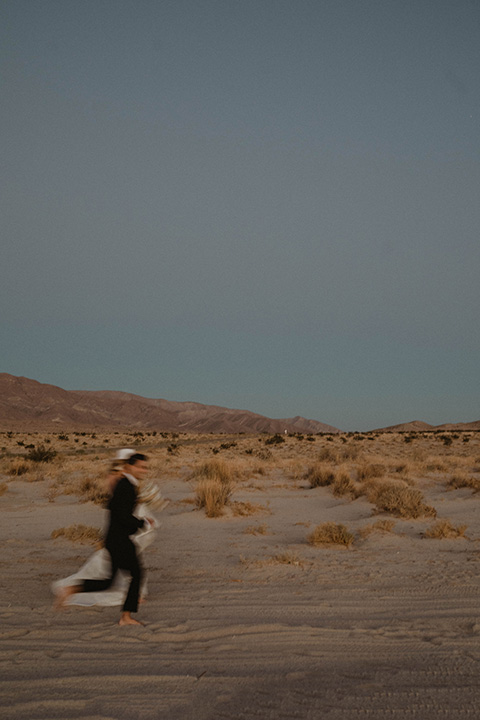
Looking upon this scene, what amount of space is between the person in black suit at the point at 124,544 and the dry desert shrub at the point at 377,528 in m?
5.68

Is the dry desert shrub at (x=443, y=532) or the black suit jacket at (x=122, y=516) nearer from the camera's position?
the black suit jacket at (x=122, y=516)

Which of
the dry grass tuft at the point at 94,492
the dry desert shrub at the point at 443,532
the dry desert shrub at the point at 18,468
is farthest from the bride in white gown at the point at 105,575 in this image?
the dry desert shrub at the point at 18,468

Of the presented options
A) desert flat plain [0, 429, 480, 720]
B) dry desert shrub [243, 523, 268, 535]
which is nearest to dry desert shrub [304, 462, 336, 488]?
desert flat plain [0, 429, 480, 720]

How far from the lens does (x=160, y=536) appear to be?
423 inches

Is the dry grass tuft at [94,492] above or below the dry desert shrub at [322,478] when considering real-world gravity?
below

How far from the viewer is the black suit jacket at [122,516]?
542 centimetres

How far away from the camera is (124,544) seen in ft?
17.8

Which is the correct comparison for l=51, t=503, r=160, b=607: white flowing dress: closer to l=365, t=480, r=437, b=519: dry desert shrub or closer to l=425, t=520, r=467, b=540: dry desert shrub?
l=425, t=520, r=467, b=540: dry desert shrub

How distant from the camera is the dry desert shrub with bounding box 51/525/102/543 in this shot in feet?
32.5

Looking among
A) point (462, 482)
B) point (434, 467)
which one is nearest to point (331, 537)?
point (462, 482)

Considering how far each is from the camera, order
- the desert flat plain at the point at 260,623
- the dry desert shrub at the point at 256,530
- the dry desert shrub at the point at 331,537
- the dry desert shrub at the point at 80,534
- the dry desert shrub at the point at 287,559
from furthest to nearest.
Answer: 1. the dry desert shrub at the point at 256,530
2. the dry desert shrub at the point at 80,534
3. the dry desert shrub at the point at 331,537
4. the dry desert shrub at the point at 287,559
5. the desert flat plain at the point at 260,623

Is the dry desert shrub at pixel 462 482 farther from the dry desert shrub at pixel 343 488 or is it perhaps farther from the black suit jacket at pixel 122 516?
the black suit jacket at pixel 122 516

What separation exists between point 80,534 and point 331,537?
15.1 feet

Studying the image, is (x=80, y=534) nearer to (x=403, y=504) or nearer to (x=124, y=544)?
(x=124, y=544)
